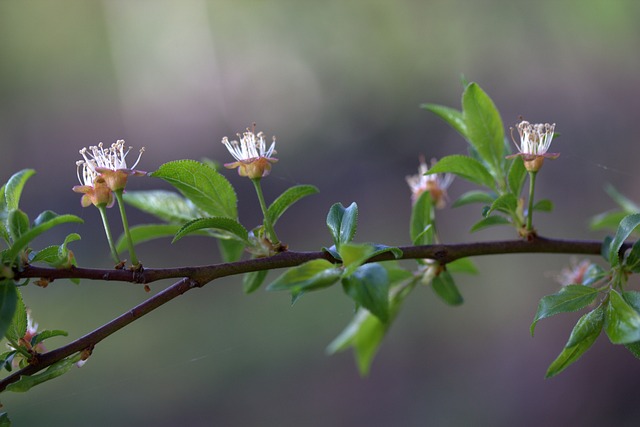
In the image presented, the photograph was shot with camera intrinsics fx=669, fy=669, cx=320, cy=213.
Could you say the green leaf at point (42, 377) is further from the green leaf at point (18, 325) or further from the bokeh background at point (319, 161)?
the bokeh background at point (319, 161)

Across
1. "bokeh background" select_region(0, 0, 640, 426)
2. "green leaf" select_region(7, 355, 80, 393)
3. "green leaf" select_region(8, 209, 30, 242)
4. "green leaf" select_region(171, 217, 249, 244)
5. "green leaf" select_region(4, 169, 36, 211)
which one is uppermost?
"green leaf" select_region(4, 169, 36, 211)

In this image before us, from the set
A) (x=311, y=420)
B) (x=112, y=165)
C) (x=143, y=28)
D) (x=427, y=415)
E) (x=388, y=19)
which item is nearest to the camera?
(x=112, y=165)

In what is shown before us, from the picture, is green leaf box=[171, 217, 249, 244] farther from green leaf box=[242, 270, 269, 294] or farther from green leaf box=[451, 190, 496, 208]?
green leaf box=[451, 190, 496, 208]

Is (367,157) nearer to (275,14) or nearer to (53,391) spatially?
(275,14)

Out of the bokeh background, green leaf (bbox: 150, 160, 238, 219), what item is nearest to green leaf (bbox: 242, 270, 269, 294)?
green leaf (bbox: 150, 160, 238, 219)

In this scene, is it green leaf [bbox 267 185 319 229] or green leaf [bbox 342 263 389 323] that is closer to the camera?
green leaf [bbox 342 263 389 323]

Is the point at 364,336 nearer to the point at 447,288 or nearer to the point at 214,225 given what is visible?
the point at 447,288

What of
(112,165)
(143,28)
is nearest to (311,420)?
A: (112,165)
